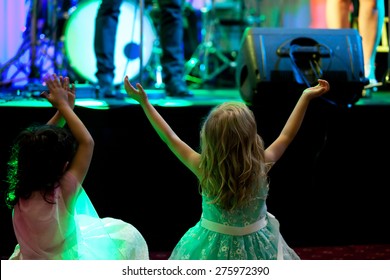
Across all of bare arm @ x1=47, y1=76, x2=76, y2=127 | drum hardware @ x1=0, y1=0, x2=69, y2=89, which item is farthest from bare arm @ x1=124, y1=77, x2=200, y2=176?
drum hardware @ x1=0, y1=0, x2=69, y2=89

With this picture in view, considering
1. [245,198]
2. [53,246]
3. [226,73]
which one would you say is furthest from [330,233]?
[226,73]

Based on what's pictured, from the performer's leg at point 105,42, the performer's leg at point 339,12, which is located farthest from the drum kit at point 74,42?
the performer's leg at point 339,12

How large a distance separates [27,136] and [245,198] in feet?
2.36

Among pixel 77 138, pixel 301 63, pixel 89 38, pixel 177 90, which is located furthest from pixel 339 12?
pixel 77 138

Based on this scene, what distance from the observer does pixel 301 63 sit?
290 centimetres

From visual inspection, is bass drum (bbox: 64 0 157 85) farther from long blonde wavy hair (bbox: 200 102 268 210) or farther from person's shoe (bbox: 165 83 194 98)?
long blonde wavy hair (bbox: 200 102 268 210)

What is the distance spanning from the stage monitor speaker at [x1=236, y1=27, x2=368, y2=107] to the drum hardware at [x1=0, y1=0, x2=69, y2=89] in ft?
4.84

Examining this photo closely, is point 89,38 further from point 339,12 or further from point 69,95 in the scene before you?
point 69,95

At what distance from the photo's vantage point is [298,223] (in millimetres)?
2947

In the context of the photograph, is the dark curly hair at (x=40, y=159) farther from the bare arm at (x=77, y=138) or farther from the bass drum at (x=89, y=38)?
the bass drum at (x=89, y=38)

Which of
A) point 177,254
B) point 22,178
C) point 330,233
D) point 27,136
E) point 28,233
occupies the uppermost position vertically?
point 27,136

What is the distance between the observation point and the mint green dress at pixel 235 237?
2000mm

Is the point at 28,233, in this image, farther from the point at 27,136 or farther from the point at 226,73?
the point at 226,73

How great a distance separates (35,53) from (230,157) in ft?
7.02
